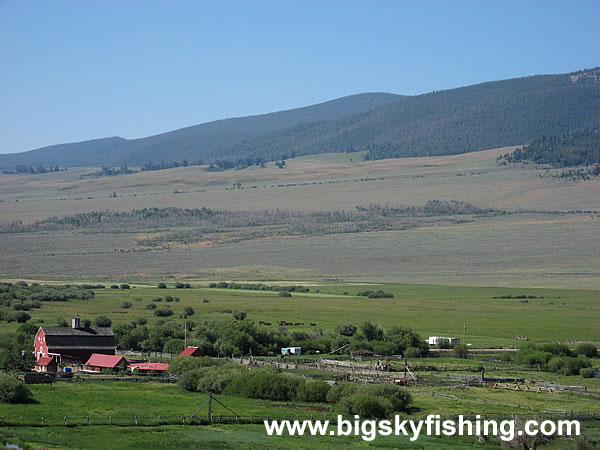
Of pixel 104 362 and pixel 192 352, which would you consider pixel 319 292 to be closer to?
pixel 192 352

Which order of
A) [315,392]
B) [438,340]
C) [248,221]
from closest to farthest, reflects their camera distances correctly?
[315,392]
[438,340]
[248,221]

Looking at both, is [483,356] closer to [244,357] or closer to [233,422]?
[244,357]

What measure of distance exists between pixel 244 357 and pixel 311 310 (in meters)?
23.4

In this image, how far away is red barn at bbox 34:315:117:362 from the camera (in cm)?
5172

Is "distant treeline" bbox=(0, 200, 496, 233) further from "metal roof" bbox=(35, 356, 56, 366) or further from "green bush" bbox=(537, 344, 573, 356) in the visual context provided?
"metal roof" bbox=(35, 356, 56, 366)

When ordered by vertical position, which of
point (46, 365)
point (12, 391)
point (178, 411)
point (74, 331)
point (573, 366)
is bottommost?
point (573, 366)

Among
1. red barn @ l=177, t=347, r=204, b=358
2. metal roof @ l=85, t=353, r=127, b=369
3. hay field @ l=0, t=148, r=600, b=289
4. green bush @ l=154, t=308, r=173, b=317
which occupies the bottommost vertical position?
hay field @ l=0, t=148, r=600, b=289

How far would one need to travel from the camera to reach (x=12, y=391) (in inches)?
1511

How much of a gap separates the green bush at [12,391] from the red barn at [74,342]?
1252 cm

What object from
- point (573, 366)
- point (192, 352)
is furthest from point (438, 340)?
point (192, 352)

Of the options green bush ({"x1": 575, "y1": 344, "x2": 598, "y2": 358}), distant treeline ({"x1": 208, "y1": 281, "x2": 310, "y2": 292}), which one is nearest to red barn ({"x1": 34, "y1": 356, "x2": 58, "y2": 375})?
green bush ({"x1": 575, "y1": 344, "x2": 598, "y2": 358})

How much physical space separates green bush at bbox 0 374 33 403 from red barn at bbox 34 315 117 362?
493 inches

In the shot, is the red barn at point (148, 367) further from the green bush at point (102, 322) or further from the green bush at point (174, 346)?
the green bush at point (102, 322)

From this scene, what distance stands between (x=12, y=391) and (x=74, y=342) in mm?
14146
